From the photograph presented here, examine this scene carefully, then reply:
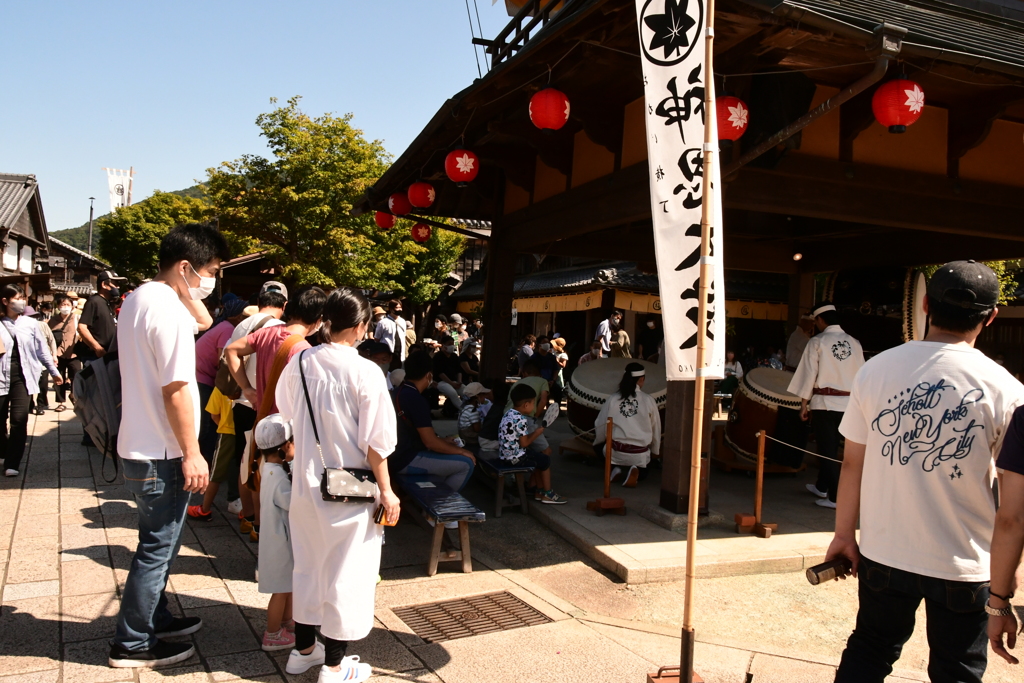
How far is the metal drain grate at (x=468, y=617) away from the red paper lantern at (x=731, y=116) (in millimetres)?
3466

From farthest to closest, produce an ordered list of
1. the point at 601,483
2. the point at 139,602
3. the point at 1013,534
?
the point at 601,483 < the point at 139,602 < the point at 1013,534

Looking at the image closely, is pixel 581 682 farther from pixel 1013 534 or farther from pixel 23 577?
pixel 23 577

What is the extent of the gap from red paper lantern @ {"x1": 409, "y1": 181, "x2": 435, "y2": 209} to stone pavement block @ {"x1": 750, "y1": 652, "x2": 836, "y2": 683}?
6572 mm

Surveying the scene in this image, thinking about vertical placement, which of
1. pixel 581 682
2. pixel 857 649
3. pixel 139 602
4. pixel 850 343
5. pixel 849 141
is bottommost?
pixel 581 682

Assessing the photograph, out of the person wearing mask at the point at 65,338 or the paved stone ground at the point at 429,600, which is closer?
the paved stone ground at the point at 429,600

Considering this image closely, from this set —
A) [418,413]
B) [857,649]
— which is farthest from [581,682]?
[418,413]

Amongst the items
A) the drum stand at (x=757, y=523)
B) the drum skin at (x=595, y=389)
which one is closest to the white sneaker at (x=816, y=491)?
the drum stand at (x=757, y=523)

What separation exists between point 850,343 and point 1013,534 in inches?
188

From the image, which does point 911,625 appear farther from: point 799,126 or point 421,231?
point 421,231

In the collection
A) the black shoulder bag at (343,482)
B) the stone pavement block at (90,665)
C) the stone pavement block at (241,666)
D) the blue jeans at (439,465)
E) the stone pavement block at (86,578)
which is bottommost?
the stone pavement block at (241,666)

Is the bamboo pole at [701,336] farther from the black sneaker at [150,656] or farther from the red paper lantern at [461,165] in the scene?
Result: the red paper lantern at [461,165]

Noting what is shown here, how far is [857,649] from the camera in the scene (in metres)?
2.49

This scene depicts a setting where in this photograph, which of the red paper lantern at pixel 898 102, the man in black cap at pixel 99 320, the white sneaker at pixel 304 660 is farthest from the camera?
the man in black cap at pixel 99 320

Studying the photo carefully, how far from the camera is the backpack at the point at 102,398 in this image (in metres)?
3.56
